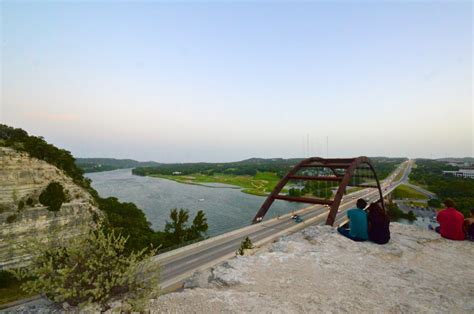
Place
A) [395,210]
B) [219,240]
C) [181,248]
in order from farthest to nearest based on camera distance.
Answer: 1. [395,210]
2. [219,240]
3. [181,248]

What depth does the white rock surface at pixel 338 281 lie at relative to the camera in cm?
418

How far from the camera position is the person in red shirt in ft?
26.7

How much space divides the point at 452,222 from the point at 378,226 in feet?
9.84

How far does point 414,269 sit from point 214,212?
5705cm

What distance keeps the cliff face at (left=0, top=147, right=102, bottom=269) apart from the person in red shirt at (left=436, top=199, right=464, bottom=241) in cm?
2723

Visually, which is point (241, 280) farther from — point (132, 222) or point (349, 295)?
point (132, 222)

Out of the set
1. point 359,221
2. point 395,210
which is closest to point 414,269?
point 359,221

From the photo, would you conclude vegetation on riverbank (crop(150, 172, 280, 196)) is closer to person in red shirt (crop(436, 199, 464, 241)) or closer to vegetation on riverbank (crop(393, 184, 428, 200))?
vegetation on riverbank (crop(393, 184, 428, 200))

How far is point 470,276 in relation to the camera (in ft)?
18.4

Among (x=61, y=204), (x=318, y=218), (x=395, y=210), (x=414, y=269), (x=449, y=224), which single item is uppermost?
(x=449, y=224)

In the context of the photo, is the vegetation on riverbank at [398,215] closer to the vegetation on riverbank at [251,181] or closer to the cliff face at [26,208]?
the vegetation on riverbank at [251,181]

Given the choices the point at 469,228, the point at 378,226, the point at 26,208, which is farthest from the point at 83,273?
the point at 26,208

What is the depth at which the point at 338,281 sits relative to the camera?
514cm

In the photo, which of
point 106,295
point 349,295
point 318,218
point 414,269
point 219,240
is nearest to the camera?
point 106,295
